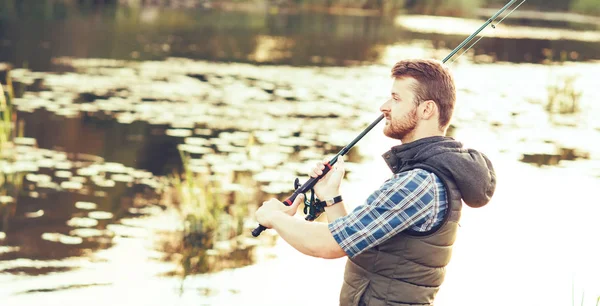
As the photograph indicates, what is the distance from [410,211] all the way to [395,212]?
0.04 meters

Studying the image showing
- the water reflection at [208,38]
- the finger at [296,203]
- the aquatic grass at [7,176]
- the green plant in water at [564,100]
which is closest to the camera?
the finger at [296,203]

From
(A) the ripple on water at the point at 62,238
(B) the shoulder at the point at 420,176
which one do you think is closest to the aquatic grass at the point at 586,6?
(A) the ripple on water at the point at 62,238

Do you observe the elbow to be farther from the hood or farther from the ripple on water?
the ripple on water

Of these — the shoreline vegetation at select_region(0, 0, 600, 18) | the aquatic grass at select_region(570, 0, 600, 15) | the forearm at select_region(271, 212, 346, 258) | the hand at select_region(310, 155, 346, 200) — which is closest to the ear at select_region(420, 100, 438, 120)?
the hand at select_region(310, 155, 346, 200)

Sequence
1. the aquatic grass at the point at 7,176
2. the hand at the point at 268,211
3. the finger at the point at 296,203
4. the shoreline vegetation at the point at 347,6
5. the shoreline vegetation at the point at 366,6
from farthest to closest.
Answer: the shoreline vegetation at the point at 366,6, the shoreline vegetation at the point at 347,6, the aquatic grass at the point at 7,176, the finger at the point at 296,203, the hand at the point at 268,211

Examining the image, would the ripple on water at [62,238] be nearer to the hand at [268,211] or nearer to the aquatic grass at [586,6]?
the hand at [268,211]

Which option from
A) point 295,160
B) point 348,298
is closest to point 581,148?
point 295,160

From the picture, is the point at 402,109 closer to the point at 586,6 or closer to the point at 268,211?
the point at 268,211

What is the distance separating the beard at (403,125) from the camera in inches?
93.3

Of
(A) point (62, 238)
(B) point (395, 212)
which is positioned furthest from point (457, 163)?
(A) point (62, 238)

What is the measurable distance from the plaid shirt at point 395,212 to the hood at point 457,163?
41mm

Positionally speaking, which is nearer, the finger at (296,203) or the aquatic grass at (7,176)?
the finger at (296,203)

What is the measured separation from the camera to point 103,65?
1627 centimetres

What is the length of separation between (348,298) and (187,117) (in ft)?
30.4
